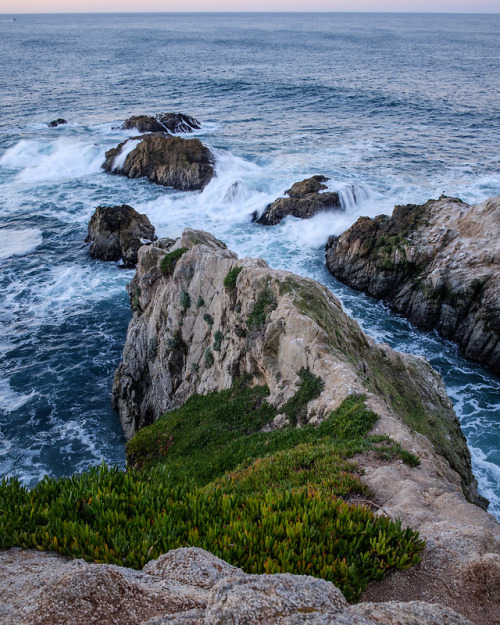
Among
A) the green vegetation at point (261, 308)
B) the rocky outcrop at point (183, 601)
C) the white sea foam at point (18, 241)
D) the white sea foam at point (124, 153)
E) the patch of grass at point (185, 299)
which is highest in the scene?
the white sea foam at point (124, 153)

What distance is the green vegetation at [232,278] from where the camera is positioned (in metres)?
20.9

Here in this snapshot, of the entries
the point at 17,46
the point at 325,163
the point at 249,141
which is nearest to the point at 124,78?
the point at 249,141

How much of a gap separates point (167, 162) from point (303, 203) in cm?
1985

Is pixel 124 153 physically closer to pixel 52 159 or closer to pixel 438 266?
pixel 52 159

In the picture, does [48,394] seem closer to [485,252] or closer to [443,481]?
[443,481]

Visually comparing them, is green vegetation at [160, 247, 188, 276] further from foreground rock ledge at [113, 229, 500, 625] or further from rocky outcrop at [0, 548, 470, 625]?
rocky outcrop at [0, 548, 470, 625]

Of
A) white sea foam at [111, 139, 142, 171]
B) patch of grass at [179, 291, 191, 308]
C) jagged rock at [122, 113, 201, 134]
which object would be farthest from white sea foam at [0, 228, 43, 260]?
jagged rock at [122, 113, 201, 134]

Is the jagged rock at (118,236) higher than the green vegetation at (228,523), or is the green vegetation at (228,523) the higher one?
the green vegetation at (228,523)

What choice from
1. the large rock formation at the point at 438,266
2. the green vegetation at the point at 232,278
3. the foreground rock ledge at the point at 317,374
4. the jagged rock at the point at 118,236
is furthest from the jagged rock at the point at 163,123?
the green vegetation at the point at 232,278

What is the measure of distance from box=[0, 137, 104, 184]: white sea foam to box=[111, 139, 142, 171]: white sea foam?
3117 millimetres

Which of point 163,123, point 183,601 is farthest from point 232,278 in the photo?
point 163,123

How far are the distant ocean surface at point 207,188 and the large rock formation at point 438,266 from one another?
1.37 meters

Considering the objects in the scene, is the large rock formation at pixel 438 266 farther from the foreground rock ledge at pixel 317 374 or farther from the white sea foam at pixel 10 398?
the white sea foam at pixel 10 398

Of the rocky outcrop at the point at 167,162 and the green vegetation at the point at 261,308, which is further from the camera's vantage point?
the rocky outcrop at the point at 167,162
